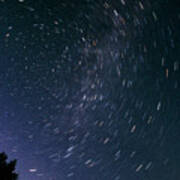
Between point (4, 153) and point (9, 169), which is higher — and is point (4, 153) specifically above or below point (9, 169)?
above

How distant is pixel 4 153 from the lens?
12625mm

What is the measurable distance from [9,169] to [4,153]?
97 centimetres

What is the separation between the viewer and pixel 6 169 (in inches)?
475

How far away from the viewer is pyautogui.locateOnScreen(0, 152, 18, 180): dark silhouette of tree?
11867 mm

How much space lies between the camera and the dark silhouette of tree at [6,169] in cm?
1187

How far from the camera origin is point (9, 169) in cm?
1211
